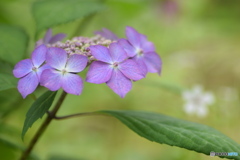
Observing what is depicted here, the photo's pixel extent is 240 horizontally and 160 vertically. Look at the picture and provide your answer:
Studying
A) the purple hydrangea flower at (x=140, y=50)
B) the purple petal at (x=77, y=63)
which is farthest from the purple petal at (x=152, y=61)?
the purple petal at (x=77, y=63)

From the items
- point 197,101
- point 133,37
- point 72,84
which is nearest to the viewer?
point 72,84

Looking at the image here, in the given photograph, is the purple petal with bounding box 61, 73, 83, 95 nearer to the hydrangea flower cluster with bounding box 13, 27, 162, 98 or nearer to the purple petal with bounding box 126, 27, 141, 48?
the hydrangea flower cluster with bounding box 13, 27, 162, 98

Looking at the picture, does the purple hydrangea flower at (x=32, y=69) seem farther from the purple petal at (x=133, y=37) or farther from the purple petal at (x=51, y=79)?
the purple petal at (x=133, y=37)

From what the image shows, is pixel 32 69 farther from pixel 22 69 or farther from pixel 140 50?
pixel 140 50

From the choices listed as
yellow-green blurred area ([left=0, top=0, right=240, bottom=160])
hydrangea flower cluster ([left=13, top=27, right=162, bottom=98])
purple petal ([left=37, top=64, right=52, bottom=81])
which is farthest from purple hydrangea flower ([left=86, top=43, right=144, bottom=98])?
yellow-green blurred area ([left=0, top=0, right=240, bottom=160])

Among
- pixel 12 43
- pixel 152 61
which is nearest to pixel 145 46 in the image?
pixel 152 61

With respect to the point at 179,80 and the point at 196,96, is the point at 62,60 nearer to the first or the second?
the point at 196,96
